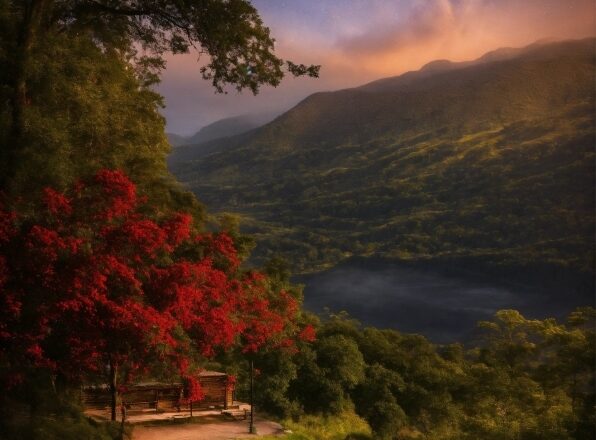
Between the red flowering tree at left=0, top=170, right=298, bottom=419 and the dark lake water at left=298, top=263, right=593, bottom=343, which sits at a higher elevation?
the red flowering tree at left=0, top=170, right=298, bottom=419

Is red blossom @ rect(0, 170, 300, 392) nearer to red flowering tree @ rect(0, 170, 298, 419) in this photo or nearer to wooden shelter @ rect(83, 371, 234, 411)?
red flowering tree @ rect(0, 170, 298, 419)

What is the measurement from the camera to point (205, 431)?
21.4m

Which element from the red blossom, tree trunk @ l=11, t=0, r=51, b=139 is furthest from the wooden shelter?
tree trunk @ l=11, t=0, r=51, b=139

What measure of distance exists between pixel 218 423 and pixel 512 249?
186034 millimetres

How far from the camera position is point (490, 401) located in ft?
136

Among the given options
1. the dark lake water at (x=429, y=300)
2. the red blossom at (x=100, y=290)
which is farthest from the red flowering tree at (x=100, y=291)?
the dark lake water at (x=429, y=300)

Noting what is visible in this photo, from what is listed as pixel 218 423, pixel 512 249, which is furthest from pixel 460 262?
pixel 218 423

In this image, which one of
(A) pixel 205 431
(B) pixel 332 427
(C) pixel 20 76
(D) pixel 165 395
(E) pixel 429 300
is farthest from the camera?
(E) pixel 429 300

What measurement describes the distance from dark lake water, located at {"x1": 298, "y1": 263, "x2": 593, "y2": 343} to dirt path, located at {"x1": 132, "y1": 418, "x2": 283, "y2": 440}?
12935cm

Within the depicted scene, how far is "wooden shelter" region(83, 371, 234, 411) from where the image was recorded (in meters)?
23.3

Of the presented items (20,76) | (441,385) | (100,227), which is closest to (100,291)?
(100,227)

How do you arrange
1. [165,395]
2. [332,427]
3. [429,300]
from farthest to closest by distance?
1. [429,300]
2. [332,427]
3. [165,395]

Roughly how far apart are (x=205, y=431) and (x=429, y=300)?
15779cm

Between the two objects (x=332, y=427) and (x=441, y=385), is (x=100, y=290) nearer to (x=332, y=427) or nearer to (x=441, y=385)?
(x=332, y=427)
